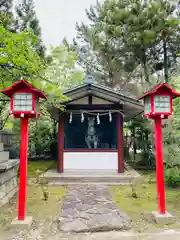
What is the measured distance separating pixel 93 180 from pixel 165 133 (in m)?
2.96

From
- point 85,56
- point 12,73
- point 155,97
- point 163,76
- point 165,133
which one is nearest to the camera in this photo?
point 155,97

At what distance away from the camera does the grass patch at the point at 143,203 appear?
3.95 m

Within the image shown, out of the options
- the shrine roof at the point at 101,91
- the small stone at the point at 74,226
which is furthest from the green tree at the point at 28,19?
the small stone at the point at 74,226

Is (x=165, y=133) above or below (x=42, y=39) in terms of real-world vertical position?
below

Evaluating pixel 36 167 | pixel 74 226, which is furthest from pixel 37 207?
pixel 36 167

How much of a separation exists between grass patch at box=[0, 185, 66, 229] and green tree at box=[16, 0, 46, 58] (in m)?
11.9

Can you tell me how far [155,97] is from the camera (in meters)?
4.32

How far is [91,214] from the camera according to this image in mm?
4430

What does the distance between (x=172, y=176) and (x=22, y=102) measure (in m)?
4.93

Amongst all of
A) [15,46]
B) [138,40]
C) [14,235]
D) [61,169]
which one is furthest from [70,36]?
[14,235]

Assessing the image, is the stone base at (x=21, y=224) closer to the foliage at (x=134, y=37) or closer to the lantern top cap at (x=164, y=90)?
the lantern top cap at (x=164, y=90)

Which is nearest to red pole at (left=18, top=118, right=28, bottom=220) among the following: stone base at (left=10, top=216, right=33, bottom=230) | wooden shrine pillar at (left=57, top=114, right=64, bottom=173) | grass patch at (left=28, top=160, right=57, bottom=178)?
stone base at (left=10, top=216, right=33, bottom=230)

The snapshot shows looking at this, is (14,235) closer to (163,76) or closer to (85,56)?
(163,76)

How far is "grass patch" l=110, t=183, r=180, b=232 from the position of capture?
156 inches
